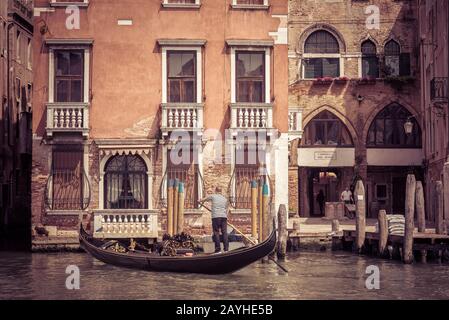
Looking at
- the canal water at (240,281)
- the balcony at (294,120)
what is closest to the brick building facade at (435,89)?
the balcony at (294,120)

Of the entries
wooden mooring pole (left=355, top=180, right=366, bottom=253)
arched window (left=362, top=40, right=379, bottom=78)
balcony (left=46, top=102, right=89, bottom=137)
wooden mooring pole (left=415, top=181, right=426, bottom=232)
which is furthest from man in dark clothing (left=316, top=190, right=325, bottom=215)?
balcony (left=46, top=102, right=89, bottom=137)

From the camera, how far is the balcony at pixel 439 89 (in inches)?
884

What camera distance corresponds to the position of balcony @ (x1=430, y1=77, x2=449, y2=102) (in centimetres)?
2245

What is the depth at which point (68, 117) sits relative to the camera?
18984mm

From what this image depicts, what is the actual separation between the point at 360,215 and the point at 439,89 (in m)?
6.58

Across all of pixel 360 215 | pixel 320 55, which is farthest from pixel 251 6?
pixel 320 55

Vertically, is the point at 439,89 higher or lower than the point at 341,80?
lower

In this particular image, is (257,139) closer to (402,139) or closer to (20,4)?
(402,139)

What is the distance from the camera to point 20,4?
2945 centimetres

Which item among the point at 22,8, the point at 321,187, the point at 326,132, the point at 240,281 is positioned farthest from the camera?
the point at 321,187

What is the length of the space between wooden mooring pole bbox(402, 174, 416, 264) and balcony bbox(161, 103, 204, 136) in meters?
5.39

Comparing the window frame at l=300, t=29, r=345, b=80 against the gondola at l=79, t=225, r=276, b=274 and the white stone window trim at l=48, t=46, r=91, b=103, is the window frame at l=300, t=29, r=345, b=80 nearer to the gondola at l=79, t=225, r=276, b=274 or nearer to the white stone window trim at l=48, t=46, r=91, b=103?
the white stone window trim at l=48, t=46, r=91, b=103

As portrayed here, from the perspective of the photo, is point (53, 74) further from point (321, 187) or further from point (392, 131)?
point (321, 187)
